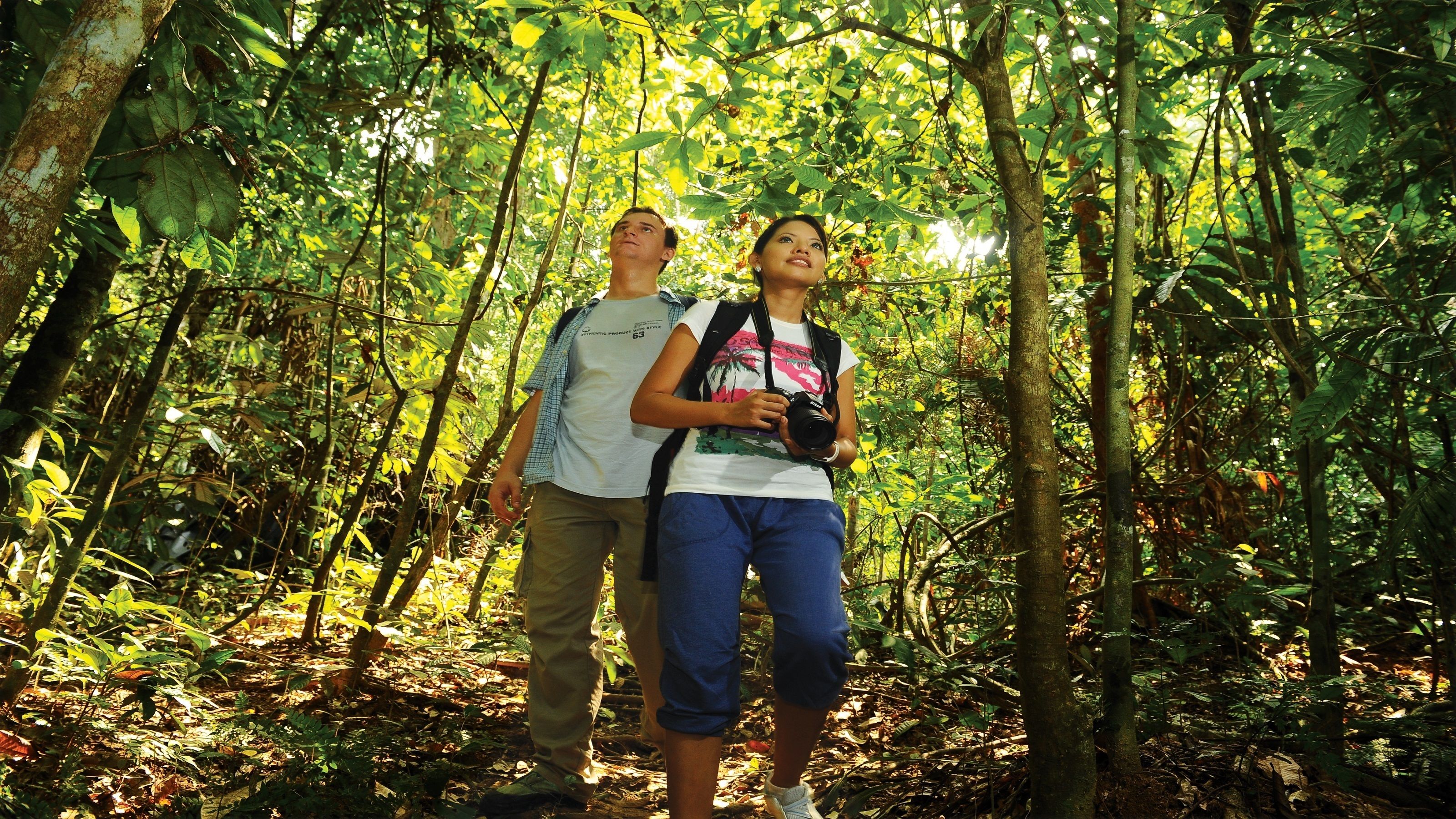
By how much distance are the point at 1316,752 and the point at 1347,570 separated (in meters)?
1.67

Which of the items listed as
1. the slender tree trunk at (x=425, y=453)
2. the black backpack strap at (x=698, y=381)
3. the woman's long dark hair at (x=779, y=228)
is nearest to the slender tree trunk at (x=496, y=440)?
the slender tree trunk at (x=425, y=453)

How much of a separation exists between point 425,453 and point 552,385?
954mm

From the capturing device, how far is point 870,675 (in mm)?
4262

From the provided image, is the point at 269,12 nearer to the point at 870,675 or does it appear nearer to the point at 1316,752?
the point at 1316,752

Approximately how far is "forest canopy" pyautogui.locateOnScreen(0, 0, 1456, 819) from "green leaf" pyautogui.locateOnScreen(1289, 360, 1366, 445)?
0.03ft

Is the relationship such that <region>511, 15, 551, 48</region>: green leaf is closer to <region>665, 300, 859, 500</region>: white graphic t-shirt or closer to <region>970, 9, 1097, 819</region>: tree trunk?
<region>665, 300, 859, 500</region>: white graphic t-shirt

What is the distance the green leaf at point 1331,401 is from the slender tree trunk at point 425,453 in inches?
124

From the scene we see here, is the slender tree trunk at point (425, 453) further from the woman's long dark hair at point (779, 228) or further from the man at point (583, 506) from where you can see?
the woman's long dark hair at point (779, 228)

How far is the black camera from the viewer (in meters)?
2.27

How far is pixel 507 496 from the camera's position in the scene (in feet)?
10.6

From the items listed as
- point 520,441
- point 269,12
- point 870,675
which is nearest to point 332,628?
point 520,441

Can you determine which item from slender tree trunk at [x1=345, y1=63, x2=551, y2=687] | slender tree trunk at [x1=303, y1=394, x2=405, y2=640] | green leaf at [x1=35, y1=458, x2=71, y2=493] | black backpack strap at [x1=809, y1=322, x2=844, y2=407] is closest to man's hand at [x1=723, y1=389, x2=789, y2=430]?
black backpack strap at [x1=809, y1=322, x2=844, y2=407]

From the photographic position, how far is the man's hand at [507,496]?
3152 millimetres

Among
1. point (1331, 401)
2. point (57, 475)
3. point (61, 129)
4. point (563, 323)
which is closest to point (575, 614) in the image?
point (563, 323)
